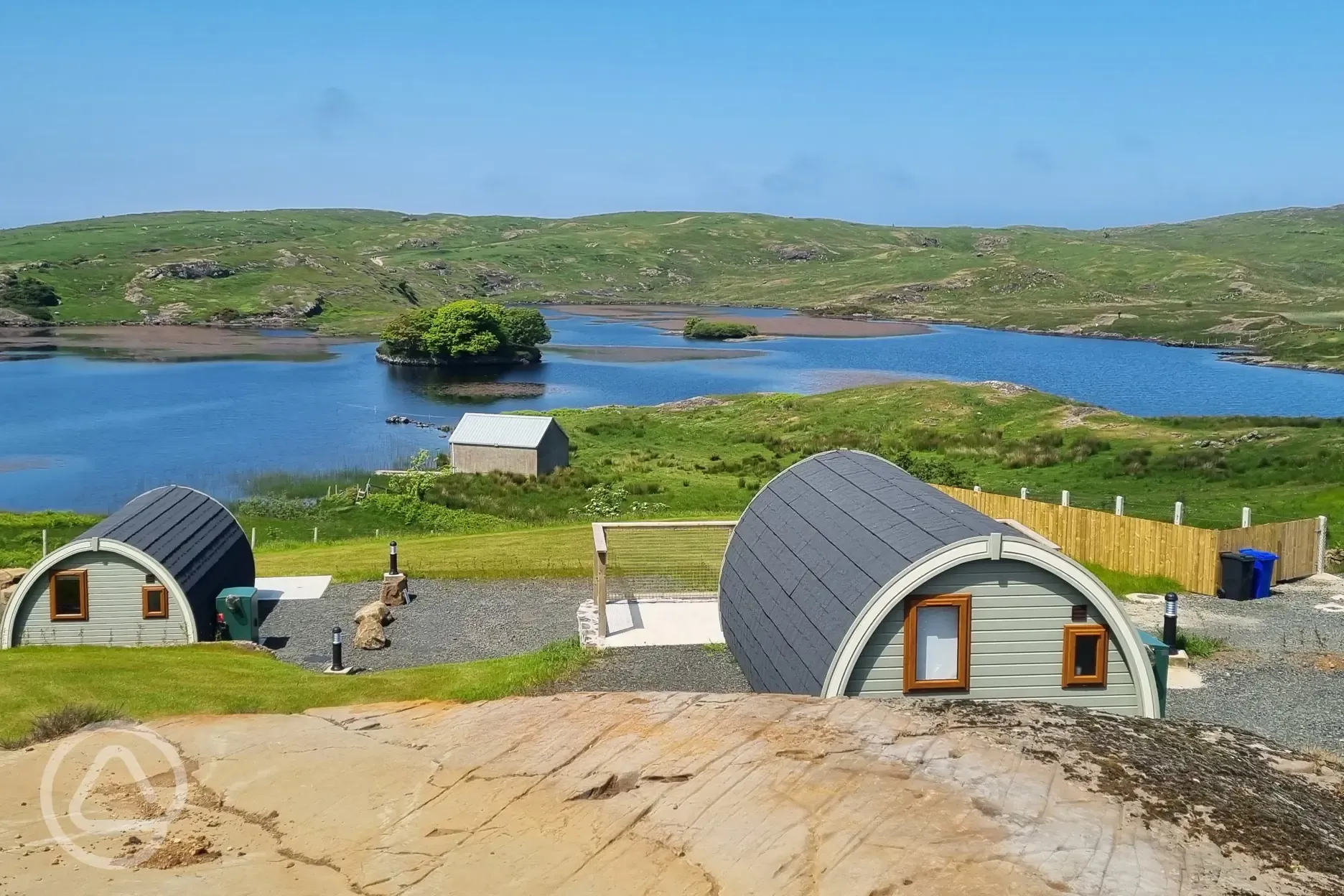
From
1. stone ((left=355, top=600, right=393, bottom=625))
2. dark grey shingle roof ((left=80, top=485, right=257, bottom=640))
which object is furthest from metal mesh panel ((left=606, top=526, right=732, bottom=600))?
dark grey shingle roof ((left=80, top=485, right=257, bottom=640))

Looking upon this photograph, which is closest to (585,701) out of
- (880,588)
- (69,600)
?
(880,588)

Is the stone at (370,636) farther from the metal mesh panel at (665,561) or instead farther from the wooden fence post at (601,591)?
the metal mesh panel at (665,561)

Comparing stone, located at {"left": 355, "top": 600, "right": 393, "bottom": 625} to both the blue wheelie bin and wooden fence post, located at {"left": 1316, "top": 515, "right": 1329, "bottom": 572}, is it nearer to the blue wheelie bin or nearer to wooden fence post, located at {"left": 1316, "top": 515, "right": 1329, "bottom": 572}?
the blue wheelie bin

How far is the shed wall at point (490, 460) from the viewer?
53938mm

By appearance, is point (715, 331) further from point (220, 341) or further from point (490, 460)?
point (490, 460)

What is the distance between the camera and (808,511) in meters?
19.4

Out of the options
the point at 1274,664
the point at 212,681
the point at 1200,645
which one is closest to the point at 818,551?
the point at 212,681

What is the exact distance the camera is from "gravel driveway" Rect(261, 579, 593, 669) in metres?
25.7

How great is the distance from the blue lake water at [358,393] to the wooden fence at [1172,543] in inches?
1596

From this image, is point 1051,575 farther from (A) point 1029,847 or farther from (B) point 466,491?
(B) point 466,491

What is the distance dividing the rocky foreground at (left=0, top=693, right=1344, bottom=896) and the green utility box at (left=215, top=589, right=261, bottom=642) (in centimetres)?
1337

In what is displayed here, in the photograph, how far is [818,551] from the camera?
17891 mm

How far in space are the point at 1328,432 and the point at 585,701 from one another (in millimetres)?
49289

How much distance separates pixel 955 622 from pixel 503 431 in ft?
134
